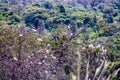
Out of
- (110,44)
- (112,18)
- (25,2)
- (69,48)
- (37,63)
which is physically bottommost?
(25,2)

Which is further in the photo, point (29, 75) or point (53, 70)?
point (53, 70)

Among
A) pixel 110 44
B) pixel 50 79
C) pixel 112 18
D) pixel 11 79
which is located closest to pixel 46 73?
pixel 50 79

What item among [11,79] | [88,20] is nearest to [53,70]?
[11,79]

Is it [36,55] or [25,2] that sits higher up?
[36,55]

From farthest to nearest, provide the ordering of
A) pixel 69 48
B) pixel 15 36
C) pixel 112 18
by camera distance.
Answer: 1. pixel 112 18
2. pixel 69 48
3. pixel 15 36

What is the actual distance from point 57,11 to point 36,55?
79.9ft

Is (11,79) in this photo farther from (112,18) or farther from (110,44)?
(112,18)

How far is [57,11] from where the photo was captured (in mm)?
33562

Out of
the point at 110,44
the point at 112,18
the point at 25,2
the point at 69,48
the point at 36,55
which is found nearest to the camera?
the point at 36,55

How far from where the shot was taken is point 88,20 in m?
32.8

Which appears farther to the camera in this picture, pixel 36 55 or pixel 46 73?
pixel 36 55

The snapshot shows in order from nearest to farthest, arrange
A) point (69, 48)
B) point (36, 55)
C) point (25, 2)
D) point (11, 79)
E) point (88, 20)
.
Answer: point (11, 79) → point (36, 55) → point (69, 48) → point (88, 20) → point (25, 2)

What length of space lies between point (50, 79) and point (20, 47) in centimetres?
116

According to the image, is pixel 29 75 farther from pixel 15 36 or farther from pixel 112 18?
pixel 112 18
